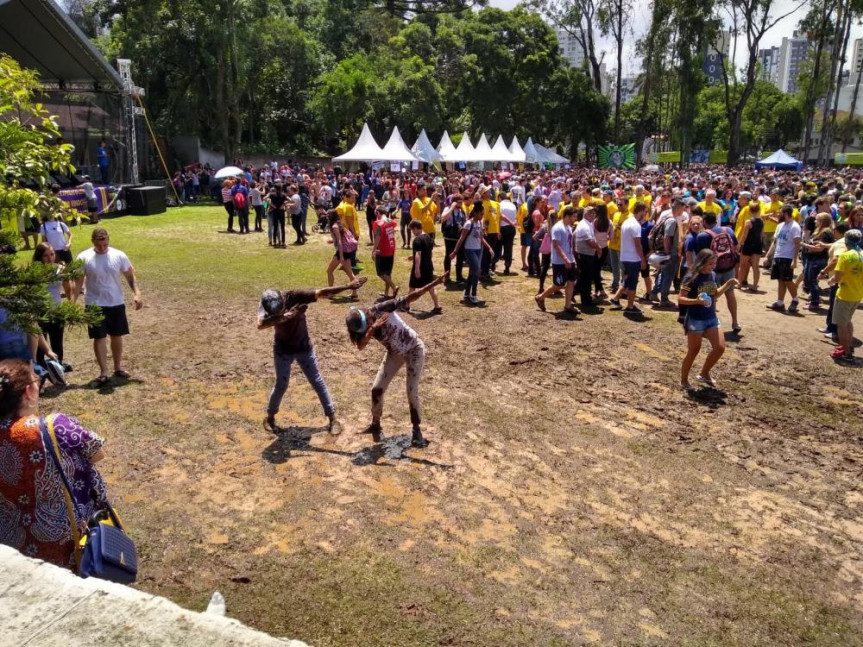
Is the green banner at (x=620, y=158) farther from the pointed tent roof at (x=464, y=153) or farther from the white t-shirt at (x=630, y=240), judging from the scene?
Result: the white t-shirt at (x=630, y=240)

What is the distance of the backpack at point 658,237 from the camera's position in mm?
10922

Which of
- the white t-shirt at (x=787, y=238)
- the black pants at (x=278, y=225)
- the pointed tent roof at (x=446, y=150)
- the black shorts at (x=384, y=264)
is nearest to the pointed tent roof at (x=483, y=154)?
the pointed tent roof at (x=446, y=150)

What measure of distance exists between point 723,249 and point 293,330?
6535mm

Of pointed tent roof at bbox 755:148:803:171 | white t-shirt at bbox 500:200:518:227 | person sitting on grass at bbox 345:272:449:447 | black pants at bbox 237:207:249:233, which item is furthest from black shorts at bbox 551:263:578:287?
pointed tent roof at bbox 755:148:803:171

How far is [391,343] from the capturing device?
5977 mm

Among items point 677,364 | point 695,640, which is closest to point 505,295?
point 677,364

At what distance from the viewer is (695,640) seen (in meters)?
3.82

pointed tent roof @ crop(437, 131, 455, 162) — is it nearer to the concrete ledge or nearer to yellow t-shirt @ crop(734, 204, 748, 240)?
yellow t-shirt @ crop(734, 204, 748, 240)

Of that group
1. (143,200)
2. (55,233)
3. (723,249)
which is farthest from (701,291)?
(143,200)

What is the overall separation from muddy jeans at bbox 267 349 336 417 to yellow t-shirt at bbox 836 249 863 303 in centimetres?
683

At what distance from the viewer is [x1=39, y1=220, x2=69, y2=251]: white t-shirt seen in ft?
34.6

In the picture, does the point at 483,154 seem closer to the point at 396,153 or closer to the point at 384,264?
the point at 396,153

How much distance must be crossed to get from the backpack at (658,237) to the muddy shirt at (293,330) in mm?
6961

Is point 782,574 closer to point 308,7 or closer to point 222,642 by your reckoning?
point 222,642
